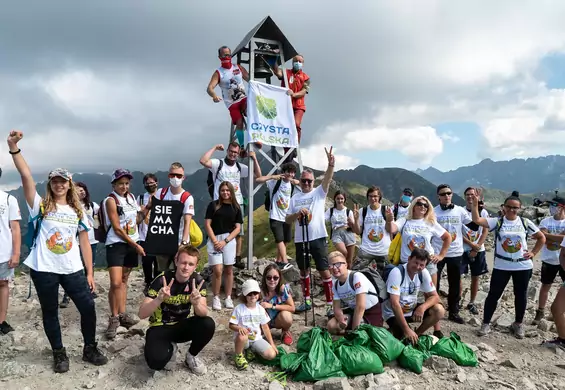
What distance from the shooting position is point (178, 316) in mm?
5672

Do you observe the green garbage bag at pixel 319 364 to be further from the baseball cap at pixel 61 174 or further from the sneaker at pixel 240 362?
the baseball cap at pixel 61 174

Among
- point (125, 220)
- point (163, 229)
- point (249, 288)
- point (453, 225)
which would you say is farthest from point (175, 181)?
point (453, 225)

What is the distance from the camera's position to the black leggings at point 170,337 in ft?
17.3

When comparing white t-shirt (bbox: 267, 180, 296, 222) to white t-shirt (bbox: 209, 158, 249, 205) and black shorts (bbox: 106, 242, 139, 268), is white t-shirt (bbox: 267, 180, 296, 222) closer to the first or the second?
white t-shirt (bbox: 209, 158, 249, 205)

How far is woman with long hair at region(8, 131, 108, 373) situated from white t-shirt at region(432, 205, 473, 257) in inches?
263

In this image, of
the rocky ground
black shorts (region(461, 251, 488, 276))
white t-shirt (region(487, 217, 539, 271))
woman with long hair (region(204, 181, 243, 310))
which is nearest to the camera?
the rocky ground

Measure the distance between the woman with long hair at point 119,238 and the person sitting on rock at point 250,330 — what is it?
2236mm

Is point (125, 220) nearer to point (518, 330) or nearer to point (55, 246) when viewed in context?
point (55, 246)

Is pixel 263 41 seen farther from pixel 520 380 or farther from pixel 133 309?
pixel 520 380

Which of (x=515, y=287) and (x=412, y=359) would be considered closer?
(x=412, y=359)

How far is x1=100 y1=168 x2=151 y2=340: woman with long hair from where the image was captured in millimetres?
6594

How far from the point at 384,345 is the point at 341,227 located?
408cm

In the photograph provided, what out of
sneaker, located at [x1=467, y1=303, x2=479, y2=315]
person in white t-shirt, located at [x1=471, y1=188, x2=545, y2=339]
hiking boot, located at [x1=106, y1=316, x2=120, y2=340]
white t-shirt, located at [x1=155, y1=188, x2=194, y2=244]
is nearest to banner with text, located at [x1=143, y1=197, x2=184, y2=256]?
white t-shirt, located at [x1=155, y1=188, x2=194, y2=244]

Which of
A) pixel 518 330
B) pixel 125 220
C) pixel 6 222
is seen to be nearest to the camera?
pixel 6 222
